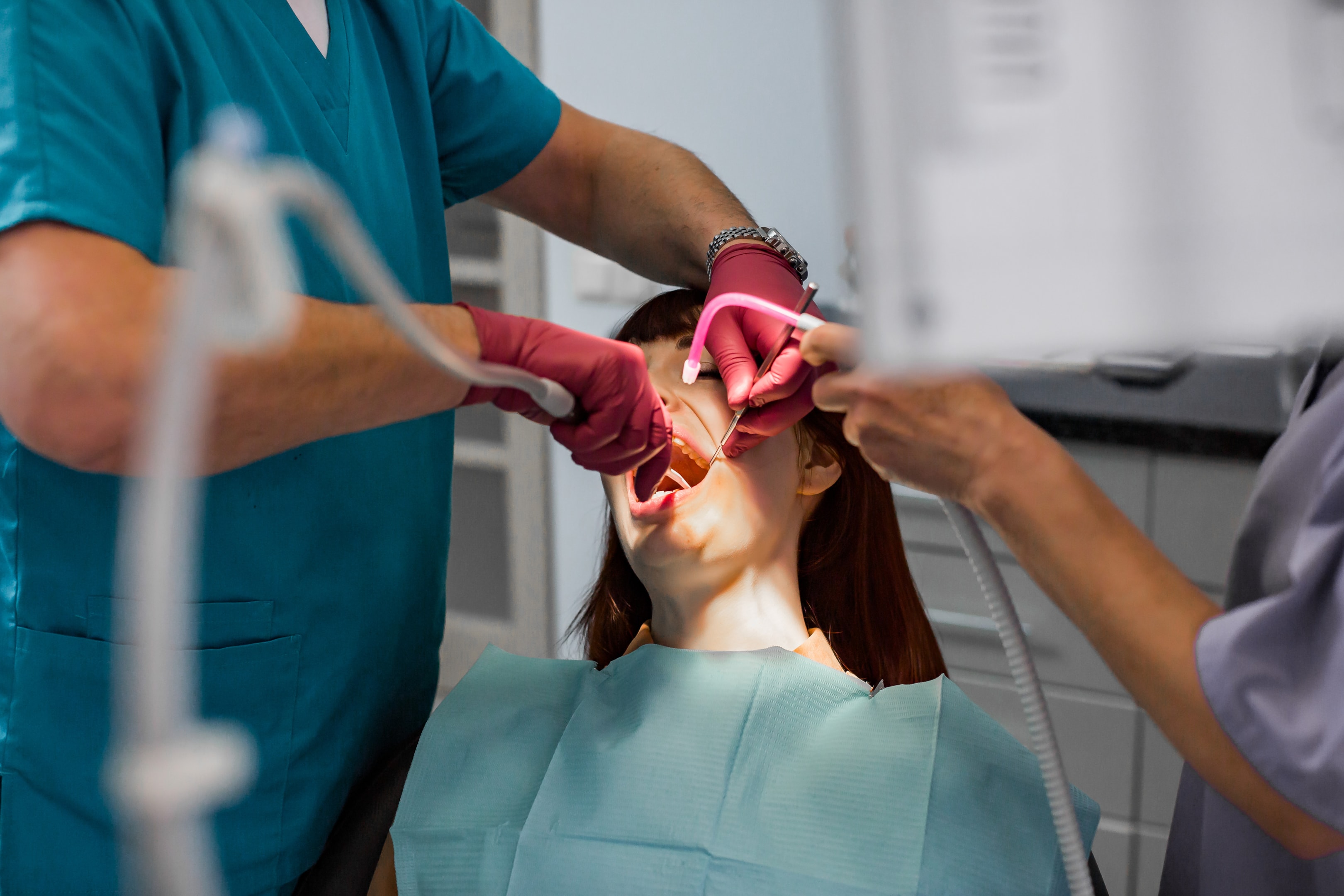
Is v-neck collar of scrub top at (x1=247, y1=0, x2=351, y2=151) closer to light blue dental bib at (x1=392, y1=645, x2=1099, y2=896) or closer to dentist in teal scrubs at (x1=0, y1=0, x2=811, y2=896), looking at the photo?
dentist in teal scrubs at (x1=0, y1=0, x2=811, y2=896)

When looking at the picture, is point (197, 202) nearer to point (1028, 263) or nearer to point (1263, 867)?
point (1028, 263)

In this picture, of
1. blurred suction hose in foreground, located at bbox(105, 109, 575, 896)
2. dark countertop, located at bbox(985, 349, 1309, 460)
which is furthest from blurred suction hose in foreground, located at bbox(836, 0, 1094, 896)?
dark countertop, located at bbox(985, 349, 1309, 460)

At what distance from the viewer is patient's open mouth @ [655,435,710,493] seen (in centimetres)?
128

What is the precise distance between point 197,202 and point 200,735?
0.78ft

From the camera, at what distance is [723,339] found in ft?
3.98

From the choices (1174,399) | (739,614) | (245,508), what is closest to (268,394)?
(245,508)

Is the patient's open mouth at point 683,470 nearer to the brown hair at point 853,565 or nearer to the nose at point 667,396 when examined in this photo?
the nose at point 667,396

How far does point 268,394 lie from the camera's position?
84 centimetres

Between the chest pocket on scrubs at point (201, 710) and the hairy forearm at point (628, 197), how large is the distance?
70 centimetres

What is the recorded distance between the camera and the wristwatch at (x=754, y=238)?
1.31 meters

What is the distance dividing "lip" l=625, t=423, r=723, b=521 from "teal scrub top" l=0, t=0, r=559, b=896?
9.6 inches

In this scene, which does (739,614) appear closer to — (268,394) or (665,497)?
(665,497)

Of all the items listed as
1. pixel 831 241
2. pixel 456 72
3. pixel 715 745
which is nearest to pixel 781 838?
pixel 715 745

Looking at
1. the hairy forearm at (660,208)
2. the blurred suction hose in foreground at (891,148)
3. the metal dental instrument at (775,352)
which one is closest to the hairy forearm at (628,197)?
the hairy forearm at (660,208)
